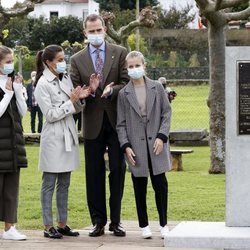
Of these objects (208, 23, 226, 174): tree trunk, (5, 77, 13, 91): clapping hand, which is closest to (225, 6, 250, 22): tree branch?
(208, 23, 226, 174): tree trunk

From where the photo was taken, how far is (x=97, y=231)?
10102mm

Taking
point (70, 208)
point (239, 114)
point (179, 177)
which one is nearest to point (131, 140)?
point (239, 114)

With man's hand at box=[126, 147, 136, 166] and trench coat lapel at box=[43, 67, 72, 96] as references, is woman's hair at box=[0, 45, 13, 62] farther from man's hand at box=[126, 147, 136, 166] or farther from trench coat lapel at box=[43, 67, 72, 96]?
man's hand at box=[126, 147, 136, 166]

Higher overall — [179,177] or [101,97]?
[101,97]

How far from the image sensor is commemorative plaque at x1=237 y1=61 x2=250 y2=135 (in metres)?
9.76

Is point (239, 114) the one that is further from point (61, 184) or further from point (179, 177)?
point (179, 177)

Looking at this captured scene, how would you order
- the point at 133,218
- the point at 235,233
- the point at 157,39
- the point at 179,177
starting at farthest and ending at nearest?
1. the point at 157,39
2. the point at 179,177
3. the point at 133,218
4. the point at 235,233

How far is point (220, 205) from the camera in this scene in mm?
13234

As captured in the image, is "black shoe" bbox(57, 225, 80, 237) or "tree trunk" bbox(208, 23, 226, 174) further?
"tree trunk" bbox(208, 23, 226, 174)

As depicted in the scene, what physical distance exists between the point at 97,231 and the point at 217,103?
30.0 ft

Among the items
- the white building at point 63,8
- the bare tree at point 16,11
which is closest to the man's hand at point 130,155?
the bare tree at point 16,11

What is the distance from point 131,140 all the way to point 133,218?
7.85 feet

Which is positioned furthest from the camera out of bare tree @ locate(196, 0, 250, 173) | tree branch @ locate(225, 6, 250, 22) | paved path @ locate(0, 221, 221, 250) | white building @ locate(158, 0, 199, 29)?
white building @ locate(158, 0, 199, 29)

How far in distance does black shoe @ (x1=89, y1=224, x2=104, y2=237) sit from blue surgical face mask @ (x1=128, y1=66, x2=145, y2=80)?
1679mm
